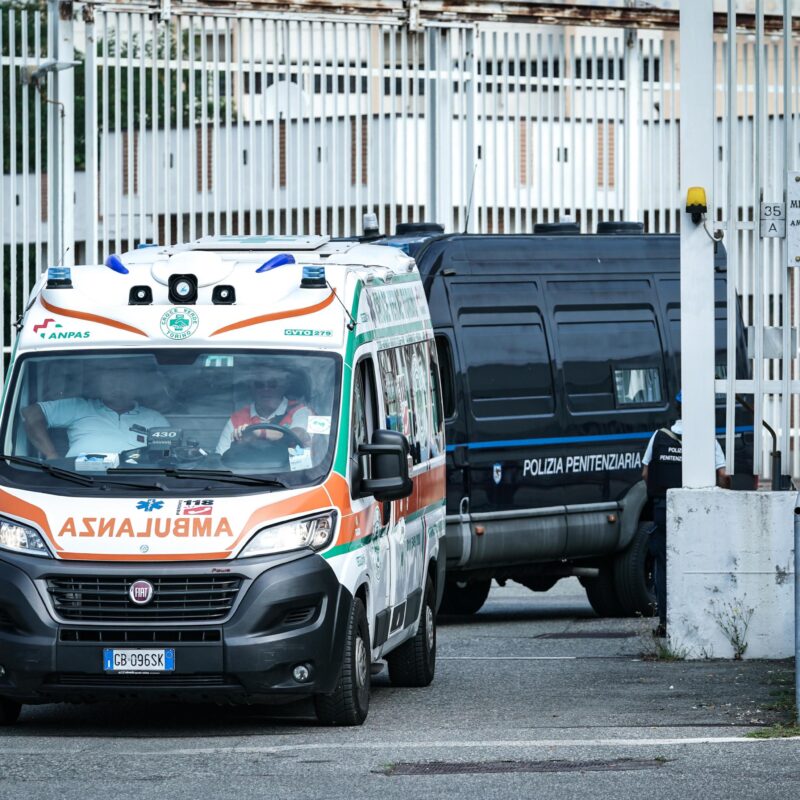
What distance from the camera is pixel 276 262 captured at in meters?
11.1

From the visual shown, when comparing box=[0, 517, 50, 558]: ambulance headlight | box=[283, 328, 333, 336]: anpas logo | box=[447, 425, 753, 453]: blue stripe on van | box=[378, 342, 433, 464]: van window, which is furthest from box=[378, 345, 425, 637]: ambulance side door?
box=[447, 425, 753, 453]: blue stripe on van

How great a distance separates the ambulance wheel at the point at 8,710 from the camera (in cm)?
1042

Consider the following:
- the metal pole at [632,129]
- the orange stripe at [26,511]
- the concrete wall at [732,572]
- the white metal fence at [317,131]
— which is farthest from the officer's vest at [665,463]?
the metal pole at [632,129]

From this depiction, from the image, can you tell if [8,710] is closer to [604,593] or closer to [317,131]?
[604,593]

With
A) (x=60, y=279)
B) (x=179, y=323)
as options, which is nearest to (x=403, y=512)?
(x=179, y=323)

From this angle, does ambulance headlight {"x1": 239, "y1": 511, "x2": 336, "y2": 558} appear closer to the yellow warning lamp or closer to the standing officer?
the yellow warning lamp

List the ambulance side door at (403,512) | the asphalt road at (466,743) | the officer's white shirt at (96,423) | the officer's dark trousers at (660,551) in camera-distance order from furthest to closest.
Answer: the officer's dark trousers at (660,551) < the ambulance side door at (403,512) < the officer's white shirt at (96,423) < the asphalt road at (466,743)

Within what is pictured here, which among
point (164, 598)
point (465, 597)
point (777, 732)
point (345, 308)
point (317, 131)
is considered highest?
point (317, 131)

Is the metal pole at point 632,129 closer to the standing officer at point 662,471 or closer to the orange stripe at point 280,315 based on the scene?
the standing officer at point 662,471

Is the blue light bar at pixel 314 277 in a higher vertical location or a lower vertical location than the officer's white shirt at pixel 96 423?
higher

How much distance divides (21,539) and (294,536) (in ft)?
4.23

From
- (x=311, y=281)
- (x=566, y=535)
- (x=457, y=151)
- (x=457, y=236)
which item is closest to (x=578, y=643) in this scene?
(x=566, y=535)

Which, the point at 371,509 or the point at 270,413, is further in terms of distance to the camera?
the point at 371,509

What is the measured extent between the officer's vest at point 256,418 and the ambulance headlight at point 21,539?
1147 millimetres
